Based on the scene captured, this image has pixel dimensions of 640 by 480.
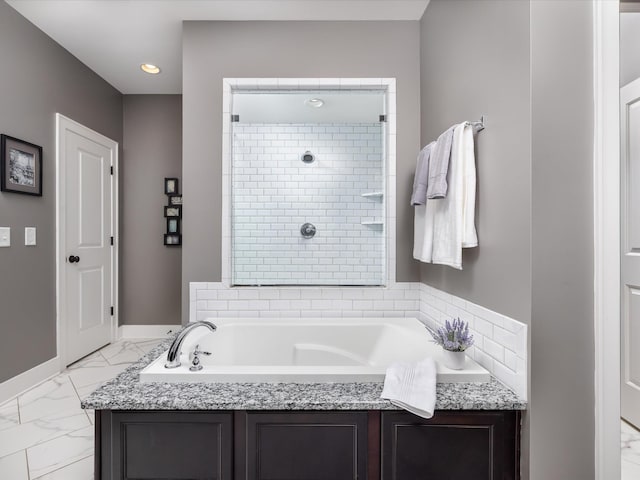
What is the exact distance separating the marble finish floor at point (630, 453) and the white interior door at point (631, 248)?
6 cm

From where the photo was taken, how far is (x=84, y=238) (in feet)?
10.3

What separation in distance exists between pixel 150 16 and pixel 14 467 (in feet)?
9.04

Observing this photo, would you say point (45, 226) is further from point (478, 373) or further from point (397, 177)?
point (478, 373)

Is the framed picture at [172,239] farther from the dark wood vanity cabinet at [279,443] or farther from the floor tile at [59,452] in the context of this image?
the dark wood vanity cabinet at [279,443]

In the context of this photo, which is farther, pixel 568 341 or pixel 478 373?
pixel 478 373

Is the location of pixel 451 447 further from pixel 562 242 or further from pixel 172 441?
pixel 172 441

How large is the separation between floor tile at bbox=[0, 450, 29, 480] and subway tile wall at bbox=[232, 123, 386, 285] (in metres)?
1.37

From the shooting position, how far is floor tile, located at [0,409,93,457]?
182 centimetres

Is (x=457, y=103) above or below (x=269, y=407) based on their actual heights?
above

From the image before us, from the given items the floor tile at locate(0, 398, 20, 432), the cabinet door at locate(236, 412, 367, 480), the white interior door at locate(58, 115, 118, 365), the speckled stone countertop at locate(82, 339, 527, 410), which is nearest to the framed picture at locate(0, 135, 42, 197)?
the white interior door at locate(58, 115, 118, 365)

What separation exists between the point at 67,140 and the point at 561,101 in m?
3.48

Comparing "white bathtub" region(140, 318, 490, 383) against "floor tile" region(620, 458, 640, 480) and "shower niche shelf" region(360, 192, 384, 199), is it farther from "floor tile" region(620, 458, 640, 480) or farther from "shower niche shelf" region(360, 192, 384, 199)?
"floor tile" region(620, 458, 640, 480)

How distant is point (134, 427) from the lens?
3.87 feet

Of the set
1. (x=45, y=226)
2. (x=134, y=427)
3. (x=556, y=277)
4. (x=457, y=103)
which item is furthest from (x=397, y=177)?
(x=45, y=226)
